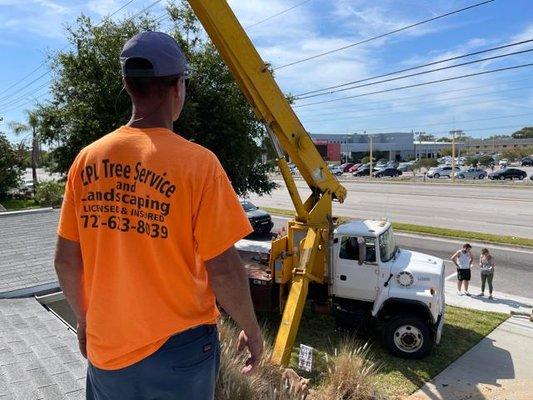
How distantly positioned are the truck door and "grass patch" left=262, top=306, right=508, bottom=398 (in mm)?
854

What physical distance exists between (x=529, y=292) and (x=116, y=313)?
1236cm

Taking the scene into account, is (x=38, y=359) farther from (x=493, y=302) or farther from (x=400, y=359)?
(x=493, y=302)

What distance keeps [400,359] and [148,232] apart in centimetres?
709

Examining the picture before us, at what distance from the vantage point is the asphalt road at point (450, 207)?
73.8 ft

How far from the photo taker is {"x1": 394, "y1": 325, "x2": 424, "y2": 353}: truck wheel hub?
782 centimetres

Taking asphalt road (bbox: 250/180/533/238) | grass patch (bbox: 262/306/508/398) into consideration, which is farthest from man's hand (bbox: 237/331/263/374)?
asphalt road (bbox: 250/180/533/238)

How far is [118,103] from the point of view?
11.3m

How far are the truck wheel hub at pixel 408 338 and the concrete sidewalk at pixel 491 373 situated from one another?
22.0 inches

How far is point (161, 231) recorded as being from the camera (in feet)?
5.71

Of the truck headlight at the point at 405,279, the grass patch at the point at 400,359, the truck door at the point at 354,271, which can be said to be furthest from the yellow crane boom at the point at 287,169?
the truck headlight at the point at 405,279

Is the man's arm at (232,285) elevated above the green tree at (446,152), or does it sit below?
above

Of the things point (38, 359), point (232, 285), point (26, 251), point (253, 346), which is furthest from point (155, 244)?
point (26, 251)

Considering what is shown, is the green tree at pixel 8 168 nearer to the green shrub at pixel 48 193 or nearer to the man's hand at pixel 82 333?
the green shrub at pixel 48 193

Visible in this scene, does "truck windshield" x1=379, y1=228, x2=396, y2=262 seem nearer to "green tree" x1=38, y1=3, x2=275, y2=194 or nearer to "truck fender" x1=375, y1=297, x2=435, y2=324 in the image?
"truck fender" x1=375, y1=297, x2=435, y2=324
